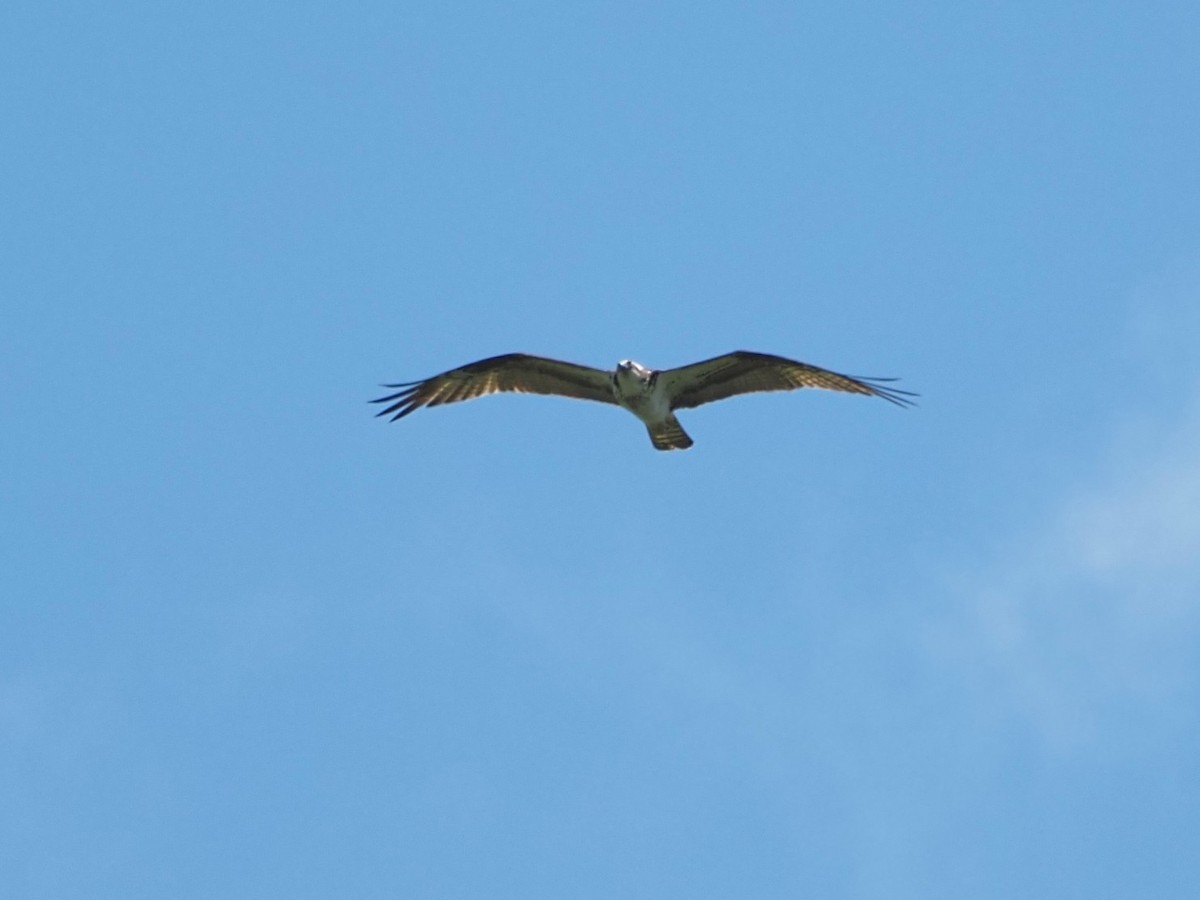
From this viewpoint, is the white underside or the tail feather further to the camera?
the tail feather

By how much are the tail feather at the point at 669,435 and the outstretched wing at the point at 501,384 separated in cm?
75

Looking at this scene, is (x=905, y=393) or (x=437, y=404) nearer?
(x=905, y=393)

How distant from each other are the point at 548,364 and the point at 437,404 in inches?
62.0

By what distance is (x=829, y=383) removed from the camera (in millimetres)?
24359

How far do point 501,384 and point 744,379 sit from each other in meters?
3.16

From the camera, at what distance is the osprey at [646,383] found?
24.1 metres

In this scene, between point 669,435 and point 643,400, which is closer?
point 643,400

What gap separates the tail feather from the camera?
2456 cm

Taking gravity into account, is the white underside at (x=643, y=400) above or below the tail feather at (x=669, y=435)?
above

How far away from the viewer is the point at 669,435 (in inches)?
971

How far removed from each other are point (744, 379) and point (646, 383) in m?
1.26

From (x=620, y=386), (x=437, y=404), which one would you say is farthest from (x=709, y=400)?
(x=437, y=404)

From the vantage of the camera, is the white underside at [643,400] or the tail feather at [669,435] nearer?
the white underside at [643,400]

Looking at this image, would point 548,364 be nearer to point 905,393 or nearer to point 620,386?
point 620,386
